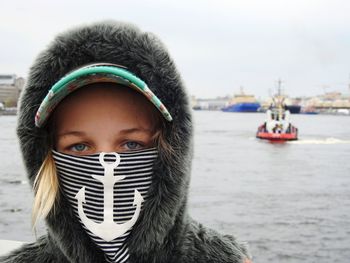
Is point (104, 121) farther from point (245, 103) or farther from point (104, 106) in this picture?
point (245, 103)

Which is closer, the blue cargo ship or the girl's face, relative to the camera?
the girl's face

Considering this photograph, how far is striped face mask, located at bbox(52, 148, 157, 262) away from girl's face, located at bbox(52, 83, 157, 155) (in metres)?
0.05

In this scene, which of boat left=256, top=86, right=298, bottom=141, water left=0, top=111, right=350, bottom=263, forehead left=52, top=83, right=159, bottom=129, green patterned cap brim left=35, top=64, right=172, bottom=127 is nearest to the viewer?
green patterned cap brim left=35, top=64, right=172, bottom=127

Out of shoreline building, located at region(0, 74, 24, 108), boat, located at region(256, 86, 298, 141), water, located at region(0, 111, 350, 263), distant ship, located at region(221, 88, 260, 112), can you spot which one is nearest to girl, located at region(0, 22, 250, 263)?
water, located at region(0, 111, 350, 263)

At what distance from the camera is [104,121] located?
148cm

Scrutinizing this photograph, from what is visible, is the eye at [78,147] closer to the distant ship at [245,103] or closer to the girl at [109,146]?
the girl at [109,146]

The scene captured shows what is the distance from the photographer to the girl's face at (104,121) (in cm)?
148

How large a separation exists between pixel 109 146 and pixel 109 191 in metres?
0.13

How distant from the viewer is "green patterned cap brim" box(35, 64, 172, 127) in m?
1.39

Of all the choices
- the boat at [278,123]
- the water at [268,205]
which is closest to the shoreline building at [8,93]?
the boat at [278,123]

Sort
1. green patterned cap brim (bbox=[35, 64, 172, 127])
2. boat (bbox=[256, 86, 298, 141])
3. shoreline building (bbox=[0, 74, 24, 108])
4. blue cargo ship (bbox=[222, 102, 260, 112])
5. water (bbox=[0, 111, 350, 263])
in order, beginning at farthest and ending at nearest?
blue cargo ship (bbox=[222, 102, 260, 112])
shoreline building (bbox=[0, 74, 24, 108])
boat (bbox=[256, 86, 298, 141])
water (bbox=[0, 111, 350, 263])
green patterned cap brim (bbox=[35, 64, 172, 127])

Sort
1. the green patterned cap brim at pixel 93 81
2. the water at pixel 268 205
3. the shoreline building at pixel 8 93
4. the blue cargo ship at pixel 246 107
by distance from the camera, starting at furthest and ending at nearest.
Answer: the blue cargo ship at pixel 246 107 < the shoreline building at pixel 8 93 < the water at pixel 268 205 < the green patterned cap brim at pixel 93 81

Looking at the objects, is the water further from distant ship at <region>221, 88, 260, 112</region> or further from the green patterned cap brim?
distant ship at <region>221, 88, 260, 112</region>

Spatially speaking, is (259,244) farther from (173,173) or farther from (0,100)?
(0,100)
